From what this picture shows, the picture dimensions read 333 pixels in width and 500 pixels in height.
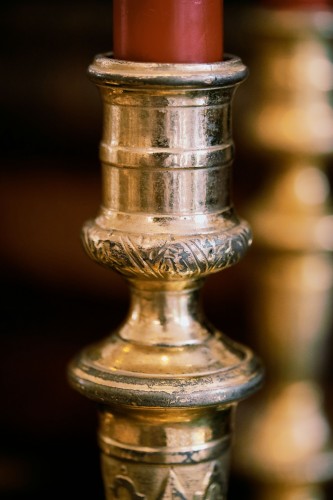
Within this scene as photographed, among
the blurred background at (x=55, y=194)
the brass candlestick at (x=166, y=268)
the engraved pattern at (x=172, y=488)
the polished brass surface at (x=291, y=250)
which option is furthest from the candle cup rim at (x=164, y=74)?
the blurred background at (x=55, y=194)

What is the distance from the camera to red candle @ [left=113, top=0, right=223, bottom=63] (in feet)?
1.59

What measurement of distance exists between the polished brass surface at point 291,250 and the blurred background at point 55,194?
0.37 m

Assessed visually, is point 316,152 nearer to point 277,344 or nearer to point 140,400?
point 277,344

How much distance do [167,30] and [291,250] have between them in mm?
468

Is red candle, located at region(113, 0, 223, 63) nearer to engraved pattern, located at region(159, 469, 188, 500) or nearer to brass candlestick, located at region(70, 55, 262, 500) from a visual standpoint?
brass candlestick, located at region(70, 55, 262, 500)

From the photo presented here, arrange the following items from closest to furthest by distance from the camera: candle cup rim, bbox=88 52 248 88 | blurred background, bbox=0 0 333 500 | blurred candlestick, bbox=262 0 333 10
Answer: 1. candle cup rim, bbox=88 52 248 88
2. blurred candlestick, bbox=262 0 333 10
3. blurred background, bbox=0 0 333 500

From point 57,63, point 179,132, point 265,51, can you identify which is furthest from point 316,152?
point 57,63

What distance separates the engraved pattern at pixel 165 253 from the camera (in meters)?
0.48

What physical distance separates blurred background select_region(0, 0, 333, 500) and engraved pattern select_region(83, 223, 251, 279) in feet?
2.75

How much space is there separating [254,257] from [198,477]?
0.45m

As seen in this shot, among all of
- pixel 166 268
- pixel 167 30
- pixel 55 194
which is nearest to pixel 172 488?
pixel 166 268

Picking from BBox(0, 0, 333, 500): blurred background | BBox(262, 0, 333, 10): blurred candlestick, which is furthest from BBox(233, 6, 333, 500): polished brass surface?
BBox(0, 0, 333, 500): blurred background

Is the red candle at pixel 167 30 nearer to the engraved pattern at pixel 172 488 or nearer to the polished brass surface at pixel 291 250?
the engraved pattern at pixel 172 488

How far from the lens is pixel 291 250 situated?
932 mm
